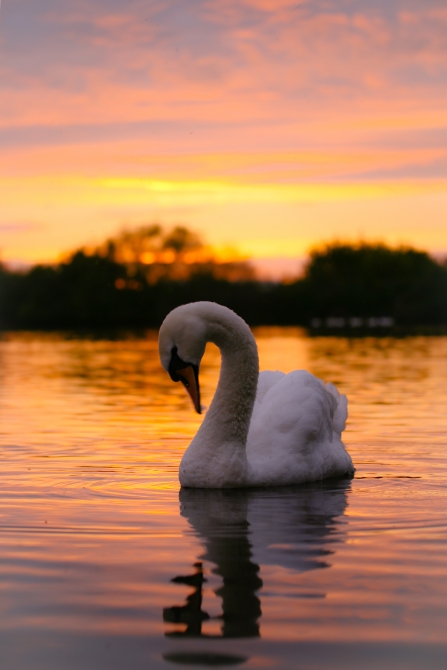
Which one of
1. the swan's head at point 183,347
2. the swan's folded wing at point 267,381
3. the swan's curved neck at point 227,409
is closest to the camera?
the swan's head at point 183,347

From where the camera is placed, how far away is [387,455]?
9477 millimetres

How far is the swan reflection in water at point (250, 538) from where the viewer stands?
451 centimetres

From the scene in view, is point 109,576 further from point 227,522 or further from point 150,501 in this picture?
point 150,501

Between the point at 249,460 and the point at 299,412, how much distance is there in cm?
55

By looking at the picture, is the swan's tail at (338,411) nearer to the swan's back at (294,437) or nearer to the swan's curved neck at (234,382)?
the swan's back at (294,437)

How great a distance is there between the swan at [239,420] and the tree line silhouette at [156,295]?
53361 mm

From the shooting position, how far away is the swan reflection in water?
4.51 meters

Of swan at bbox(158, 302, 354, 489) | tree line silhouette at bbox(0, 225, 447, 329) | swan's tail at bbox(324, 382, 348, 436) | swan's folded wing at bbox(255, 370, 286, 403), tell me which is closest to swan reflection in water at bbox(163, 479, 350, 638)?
swan at bbox(158, 302, 354, 489)

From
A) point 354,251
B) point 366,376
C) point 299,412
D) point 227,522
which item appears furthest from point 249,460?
point 354,251

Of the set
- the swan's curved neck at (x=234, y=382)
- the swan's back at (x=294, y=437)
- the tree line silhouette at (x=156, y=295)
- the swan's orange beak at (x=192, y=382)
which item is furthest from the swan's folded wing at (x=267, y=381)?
the tree line silhouette at (x=156, y=295)

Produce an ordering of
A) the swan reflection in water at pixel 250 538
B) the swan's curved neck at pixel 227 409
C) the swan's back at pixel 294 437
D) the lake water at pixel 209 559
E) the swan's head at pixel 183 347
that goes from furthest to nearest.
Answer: the swan's back at pixel 294 437, the swan's curved neck at pixel 227 409, the swan's head at pixel 183 347, the swan reflection in water at pixel 250 538, the lake water at pixel 209 559

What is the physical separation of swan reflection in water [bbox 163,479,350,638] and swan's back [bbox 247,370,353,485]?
11cm

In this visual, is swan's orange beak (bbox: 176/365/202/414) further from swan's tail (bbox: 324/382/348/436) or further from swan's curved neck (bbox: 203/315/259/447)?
swan's tail (bbox: 324/382/348/436)

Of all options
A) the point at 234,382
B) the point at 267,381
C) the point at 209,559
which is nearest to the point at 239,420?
the point at 234,382
